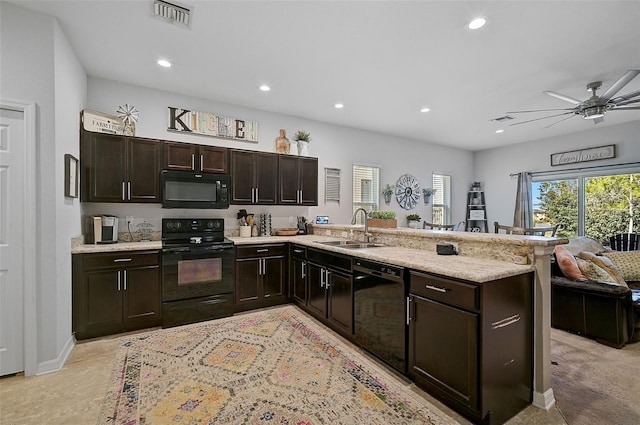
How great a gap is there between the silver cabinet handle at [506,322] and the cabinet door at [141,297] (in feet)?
10.9

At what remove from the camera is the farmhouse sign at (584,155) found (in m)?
5.34

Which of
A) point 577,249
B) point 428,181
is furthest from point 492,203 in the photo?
point 577,249

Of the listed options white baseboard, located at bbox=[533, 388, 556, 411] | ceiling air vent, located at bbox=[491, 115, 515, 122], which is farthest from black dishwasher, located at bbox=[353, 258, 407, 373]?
ceiling air vent, located at bbox=[491, 115, 515, 122]

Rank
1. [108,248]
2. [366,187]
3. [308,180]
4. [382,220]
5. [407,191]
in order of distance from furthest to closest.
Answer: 1. [407,191]
2. [366,187]
3. [308,180]
4. [382,220]
5. [108,248]

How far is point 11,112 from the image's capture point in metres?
2.26

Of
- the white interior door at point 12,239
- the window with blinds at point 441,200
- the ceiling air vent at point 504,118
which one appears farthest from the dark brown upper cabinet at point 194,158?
the window with blinds at point 441,200

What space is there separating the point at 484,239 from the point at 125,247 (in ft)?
11.7

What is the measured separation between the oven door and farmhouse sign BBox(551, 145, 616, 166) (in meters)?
6.99

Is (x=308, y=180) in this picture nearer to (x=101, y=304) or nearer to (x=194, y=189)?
(x=194, y=189)

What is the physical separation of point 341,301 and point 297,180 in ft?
7.33

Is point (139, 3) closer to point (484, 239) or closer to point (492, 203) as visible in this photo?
point (484, 239)

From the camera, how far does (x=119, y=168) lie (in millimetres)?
3314

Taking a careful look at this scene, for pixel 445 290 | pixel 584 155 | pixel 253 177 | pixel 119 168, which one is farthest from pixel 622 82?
pixel 119 168

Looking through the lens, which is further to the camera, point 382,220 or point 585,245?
point 585,245
